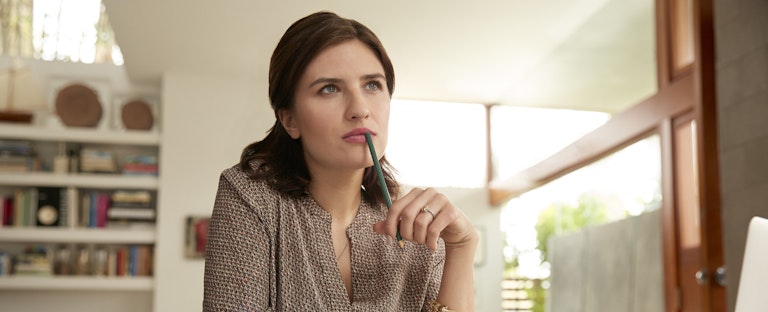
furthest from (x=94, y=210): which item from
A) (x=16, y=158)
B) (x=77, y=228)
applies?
(x=16, y=158)

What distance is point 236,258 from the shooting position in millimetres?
1042

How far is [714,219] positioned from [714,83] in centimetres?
46

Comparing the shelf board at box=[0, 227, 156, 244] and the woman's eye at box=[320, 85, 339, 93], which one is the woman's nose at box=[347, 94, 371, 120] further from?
the shelf board at box=[0, 227, 156, 244]

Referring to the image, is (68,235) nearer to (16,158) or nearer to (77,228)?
(77,228)

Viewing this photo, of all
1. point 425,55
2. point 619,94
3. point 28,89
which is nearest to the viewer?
point 619,94

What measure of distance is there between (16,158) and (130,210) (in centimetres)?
94

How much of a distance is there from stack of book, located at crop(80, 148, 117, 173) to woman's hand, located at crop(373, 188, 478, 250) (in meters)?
6.20

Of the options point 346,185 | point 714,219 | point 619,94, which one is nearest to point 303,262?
point 346,185

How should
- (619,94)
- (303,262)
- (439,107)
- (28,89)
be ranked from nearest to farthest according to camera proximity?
1. (303,262)
2. (619,94)
3. (28,89)
4. (439,107)

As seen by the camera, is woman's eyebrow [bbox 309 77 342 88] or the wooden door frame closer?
woman's eyebrow [bbox 309 77 342 88]

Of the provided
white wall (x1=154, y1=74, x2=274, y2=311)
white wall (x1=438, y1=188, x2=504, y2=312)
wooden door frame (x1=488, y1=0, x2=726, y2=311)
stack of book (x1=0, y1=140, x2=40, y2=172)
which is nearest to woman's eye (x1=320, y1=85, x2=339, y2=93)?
wooden door frame (x1=488, y1=0, x2=726, y2=311)

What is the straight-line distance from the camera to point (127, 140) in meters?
6.90

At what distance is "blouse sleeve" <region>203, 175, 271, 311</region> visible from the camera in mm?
1023

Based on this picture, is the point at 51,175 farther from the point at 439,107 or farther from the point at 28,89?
the point at 439,107
